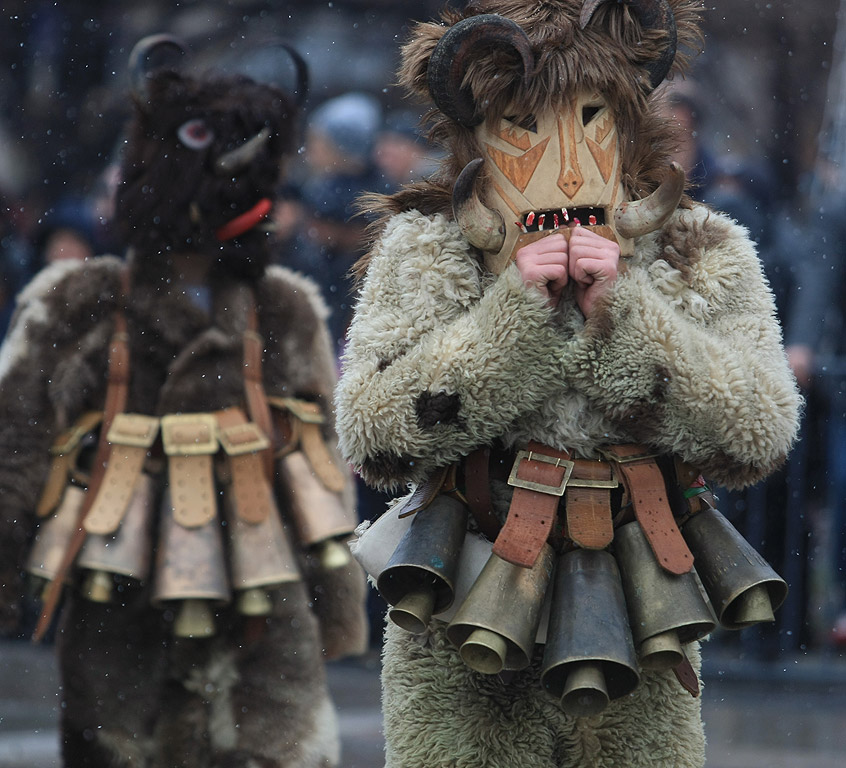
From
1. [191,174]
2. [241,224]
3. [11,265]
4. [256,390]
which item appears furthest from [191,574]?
[11,265]

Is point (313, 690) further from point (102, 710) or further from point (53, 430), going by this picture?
point (53, 430)

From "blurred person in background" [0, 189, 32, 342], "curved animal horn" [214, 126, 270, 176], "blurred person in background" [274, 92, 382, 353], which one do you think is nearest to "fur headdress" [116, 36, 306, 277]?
"curved animal horn" [214, 126, 270, 176]

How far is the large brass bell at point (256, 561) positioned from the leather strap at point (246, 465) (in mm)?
27

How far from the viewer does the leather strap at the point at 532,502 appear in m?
2.91

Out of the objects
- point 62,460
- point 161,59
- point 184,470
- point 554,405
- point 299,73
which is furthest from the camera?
point 161,59

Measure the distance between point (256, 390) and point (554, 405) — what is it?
183cm

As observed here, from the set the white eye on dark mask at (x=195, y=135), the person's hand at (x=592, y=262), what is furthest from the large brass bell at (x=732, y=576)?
the white eye on dark mask at (x=195, y=135)

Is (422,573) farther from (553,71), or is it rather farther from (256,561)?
(256,561)

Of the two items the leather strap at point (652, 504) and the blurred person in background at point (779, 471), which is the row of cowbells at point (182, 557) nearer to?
the leather strap at point (652, 504)

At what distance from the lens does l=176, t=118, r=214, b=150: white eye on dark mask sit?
4.71 meters

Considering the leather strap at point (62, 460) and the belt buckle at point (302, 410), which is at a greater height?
the belt buckle at point (302, 410)

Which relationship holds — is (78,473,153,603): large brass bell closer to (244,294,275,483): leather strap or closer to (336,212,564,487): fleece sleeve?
(244,294,275,483): leather strap

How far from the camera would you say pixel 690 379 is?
294 cm

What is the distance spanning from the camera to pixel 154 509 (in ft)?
15.0
